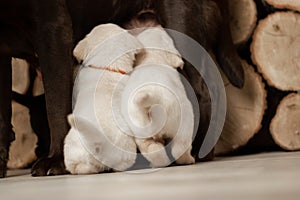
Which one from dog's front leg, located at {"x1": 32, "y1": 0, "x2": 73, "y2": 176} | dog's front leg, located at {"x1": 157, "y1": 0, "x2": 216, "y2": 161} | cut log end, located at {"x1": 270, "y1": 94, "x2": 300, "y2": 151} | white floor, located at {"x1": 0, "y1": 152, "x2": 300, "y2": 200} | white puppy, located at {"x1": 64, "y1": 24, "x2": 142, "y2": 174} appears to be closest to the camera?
white floor, located at {"x1": 0, "y1": 152, "x2": 300, "y2": 200}

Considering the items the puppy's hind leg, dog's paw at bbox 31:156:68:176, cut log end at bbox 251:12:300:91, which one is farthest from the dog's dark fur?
the puppy's hind leg

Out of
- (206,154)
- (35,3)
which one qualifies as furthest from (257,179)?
(35,3)

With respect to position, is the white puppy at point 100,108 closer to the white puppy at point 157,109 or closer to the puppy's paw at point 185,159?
the white puppy at point 157,109

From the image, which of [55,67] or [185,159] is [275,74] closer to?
[185,159]

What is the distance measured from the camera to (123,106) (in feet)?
5.09

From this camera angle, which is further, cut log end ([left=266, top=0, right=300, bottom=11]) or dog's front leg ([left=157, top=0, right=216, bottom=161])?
cut log end ([left=266, top=0, right=300, bottom=11])

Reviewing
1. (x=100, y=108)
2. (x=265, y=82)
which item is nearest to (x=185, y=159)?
(x=100, y=108)

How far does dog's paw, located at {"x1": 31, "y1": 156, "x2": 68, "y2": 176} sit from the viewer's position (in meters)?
1.58

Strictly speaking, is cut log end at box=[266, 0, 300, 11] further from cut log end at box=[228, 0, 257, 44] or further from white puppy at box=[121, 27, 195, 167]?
white puppy at box=[121, 27, 195, 167]

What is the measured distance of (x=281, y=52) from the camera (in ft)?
6.54

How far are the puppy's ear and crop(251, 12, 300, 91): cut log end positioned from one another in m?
0.59

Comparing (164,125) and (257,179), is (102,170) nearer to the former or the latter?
(164,125)

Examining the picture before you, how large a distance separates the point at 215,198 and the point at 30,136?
1.29 meters

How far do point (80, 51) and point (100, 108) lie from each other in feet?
0.70
